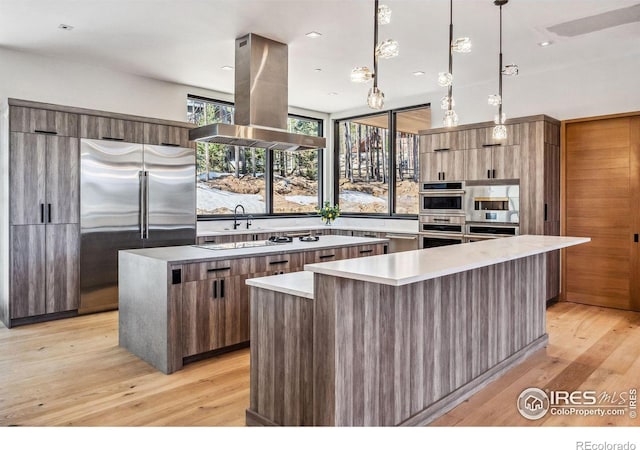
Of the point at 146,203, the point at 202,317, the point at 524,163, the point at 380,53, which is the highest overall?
the point at 380,53

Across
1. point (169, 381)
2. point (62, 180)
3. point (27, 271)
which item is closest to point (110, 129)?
point (62, 180)

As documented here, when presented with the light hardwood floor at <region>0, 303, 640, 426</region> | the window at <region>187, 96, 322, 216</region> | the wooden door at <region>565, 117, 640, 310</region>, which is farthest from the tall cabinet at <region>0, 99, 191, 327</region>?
the wooden door at <region>565, 117, 640, 310</region>

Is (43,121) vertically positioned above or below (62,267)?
above

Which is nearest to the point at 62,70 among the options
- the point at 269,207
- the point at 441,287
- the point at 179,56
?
the point at 179,56

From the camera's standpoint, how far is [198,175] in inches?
249

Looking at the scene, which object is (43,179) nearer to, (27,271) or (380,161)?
(27,271)

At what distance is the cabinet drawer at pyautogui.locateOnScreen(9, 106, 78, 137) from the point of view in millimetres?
4434

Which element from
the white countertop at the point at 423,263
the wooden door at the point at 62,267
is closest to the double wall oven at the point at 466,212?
the white countertop at the point at 423,263

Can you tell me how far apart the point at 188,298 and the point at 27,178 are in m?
2.48

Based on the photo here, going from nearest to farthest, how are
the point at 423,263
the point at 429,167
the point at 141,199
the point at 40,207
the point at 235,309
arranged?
the point at 423,263 < the point at 235,309 < the point at 40,207 < the point at 141,199 < the point at 429,167

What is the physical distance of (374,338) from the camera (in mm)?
2211

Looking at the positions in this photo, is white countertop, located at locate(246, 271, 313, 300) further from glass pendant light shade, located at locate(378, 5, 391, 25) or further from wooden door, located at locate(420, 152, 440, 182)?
wooden door, located at locate(420, 152, 440, 182)

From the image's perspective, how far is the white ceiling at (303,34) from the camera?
12.2ft
